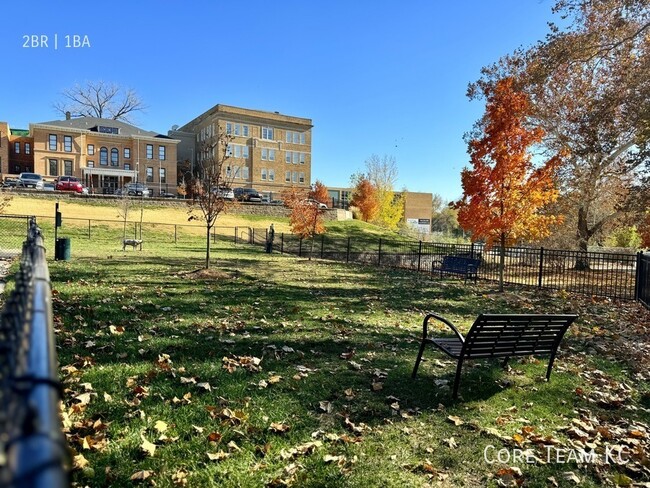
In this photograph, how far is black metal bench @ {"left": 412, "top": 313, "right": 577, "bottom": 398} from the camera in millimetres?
4906

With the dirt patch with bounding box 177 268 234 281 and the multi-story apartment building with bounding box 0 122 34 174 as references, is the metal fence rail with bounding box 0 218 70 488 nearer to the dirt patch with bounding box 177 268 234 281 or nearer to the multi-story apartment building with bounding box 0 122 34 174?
the dirt patch with bounding box 177 268 234 281

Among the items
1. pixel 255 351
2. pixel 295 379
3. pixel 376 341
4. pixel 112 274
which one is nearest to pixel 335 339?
pixel 376 341

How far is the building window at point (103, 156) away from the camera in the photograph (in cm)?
6219

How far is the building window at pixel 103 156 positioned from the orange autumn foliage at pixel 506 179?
200 feet

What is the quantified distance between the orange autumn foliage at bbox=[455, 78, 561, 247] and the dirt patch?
789 cm

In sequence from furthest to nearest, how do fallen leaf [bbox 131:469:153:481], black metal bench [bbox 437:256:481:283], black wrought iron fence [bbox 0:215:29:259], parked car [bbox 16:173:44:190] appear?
1. parked car [bbox 16:173:44:190]
2. black wrought iron fence [bbox 0:215:29:259]
3. black metal bench [bbox 437:256:481:283]
4. fallen leaf [bbox 131:469:153:481]

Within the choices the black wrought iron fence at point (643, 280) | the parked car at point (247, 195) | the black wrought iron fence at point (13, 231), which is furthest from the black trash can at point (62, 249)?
the parked car at point (247, 195)

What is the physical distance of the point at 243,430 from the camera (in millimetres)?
3910

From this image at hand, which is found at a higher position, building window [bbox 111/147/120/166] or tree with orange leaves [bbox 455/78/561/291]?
building window [bbox 111/147/120/166]

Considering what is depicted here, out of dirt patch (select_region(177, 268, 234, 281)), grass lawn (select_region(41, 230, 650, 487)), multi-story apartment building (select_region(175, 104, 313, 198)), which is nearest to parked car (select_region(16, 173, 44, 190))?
multi-story apartment building (select_region(175, 104, 313, 198))

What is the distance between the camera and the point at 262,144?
73312 mm

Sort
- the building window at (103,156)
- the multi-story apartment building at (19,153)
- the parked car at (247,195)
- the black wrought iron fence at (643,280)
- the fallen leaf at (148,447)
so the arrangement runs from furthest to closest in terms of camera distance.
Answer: the multi-story apartment building at (19,153) < the building window at (103,156) < the parked car at (247,195) < the black wrought iron fence at (643,280) < the fallen leaf at (148,447)

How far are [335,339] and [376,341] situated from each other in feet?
2.16

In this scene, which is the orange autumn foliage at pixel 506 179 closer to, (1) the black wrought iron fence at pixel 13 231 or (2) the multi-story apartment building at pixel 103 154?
(1) the black wrought iron fence at pixel 13 231
